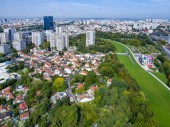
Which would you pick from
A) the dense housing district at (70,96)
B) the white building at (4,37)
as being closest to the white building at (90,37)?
the dense housing district at (70,96)

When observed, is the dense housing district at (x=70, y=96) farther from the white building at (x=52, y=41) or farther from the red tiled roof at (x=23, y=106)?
the white building at (x=52, y=41)

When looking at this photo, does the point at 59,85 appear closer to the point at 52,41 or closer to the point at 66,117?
the point at 66,117

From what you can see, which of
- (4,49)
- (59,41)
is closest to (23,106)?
(4,49)

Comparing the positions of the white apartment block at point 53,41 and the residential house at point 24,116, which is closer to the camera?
the residential house at point 24,116

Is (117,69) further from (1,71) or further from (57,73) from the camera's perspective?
(1,71)

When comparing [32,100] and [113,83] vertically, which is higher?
[113,83]

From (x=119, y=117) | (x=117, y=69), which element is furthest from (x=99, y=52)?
(x=119, y=117)

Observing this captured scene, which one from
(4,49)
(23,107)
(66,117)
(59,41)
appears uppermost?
(59,41)
